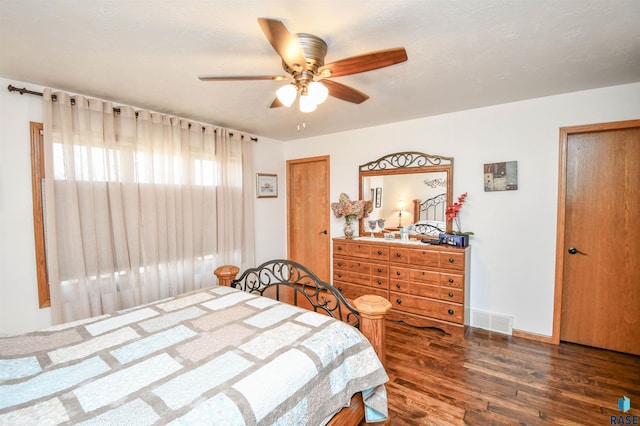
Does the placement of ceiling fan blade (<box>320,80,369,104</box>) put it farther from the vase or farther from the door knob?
the door knob

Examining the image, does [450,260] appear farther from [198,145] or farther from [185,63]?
[198,145]

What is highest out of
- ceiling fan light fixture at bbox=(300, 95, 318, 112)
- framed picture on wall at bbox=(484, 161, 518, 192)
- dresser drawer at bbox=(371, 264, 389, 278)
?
ceiling fan light fixture at bbox=(300, 95, 318, 112)

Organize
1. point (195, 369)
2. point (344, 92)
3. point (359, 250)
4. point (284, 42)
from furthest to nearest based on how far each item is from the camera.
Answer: point (359, 250), point (344, 92), point (284, 42), point (195, 369)

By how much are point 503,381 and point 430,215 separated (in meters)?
1.72

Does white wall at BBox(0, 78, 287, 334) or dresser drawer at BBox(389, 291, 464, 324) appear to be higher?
white wall at BBox(0, 78, 287, 334)

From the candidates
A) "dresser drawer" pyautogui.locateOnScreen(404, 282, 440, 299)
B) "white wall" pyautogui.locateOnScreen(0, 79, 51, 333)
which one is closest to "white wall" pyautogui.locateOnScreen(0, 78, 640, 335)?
"white wall" pyautogui.locateOnScreen(0, 79, 51, 333)

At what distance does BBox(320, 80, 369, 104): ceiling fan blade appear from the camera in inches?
70.5

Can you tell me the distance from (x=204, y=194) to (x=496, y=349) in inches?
137

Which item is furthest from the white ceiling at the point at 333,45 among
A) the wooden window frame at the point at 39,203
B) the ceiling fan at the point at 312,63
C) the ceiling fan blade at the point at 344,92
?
the wooden window frame at the point at 39,203

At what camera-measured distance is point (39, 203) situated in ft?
7.50

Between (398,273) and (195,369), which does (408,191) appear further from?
(195,369)

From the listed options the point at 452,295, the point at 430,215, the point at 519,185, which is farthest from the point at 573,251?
the point at 430,215

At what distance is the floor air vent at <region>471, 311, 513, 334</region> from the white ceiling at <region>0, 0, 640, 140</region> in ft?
7.31

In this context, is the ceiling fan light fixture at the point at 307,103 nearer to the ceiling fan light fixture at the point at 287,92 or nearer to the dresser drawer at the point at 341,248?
the ceiling fan light fixture at the point at 287,92
